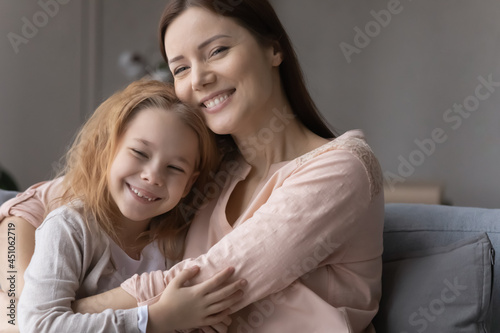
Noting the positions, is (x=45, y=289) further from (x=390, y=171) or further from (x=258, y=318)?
(x=390, y=171)

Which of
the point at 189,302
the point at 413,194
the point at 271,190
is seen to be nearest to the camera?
the point at 189,302

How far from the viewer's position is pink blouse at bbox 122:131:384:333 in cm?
133

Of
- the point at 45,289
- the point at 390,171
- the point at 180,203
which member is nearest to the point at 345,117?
the point at 390,171

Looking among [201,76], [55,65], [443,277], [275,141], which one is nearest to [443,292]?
[443,277]

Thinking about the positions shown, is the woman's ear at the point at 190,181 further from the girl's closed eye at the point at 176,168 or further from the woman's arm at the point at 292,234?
the woman's arm at the point at 292,234

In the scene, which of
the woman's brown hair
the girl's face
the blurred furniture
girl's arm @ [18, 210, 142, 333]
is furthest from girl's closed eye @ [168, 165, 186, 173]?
the blurred furniture

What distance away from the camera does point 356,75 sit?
4875mm

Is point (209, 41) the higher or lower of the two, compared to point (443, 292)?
higher

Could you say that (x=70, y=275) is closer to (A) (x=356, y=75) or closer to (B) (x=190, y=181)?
(B) (x=190, y=181)

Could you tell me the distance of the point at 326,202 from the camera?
1354mm

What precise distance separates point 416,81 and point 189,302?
12.0 ft

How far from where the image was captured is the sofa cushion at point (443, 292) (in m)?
1.48

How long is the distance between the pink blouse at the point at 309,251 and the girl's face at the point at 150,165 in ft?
0.65

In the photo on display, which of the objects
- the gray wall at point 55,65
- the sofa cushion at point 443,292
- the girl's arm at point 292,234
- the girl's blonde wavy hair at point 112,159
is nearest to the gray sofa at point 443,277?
the sofa cushion at point 443,292
